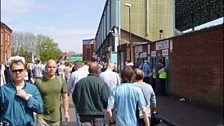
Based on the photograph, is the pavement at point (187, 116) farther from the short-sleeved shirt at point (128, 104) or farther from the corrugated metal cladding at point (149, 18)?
the corrugated metal cladding at point (149, 18)


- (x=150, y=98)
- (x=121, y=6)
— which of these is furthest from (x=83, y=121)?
(x=121, y=6)

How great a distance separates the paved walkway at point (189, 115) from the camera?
12.2m

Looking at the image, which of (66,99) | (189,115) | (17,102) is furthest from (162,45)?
(17,102)

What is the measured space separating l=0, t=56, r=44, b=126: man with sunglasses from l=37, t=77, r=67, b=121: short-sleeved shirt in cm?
149

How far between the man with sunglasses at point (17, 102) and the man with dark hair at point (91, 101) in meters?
2.34

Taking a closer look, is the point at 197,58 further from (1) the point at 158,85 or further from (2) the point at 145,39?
(2) the point at 145,39

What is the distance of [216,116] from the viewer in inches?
528

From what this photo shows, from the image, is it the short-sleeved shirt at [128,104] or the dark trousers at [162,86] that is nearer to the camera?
the short-sleeved shirt at [128,104]

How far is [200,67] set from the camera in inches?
640

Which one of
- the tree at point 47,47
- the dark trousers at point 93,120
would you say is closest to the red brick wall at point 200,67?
the dark trousers at point 93,120

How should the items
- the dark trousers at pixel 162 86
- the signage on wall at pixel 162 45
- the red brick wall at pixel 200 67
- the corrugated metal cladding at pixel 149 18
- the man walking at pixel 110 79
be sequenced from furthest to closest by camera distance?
1. the corrugated metal cladding at pixel 149 18
2. the signage on wall at pixel 162 45
3. the dark trousers at pixel 162 86
4. the red brick wall at pixel 200 67
5. the man walking at pixel 110 79

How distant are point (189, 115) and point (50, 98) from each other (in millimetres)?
7556

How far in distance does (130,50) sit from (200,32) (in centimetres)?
2088

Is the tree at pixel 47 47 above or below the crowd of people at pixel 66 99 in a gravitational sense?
above
